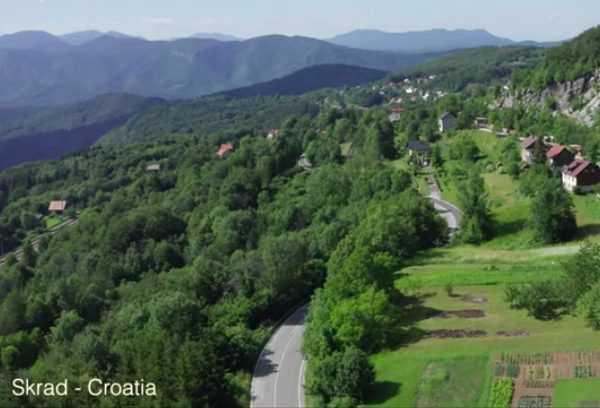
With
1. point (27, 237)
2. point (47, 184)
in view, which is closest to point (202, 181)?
point (27, 237)

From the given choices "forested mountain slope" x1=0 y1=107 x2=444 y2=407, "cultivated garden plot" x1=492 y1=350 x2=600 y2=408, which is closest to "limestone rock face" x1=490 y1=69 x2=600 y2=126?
"forested mountain slope" x1=0 y1=107 x2=444 y2=407

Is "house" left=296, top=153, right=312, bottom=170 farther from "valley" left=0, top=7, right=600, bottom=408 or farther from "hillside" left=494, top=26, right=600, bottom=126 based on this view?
"hillside" left=494, top=26, right=600, bottom=126

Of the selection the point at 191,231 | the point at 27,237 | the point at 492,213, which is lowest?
the point at 27,237

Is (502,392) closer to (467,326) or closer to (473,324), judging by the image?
(467,326)

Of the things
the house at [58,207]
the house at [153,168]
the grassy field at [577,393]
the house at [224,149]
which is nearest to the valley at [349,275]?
the grassy field at [577,393]

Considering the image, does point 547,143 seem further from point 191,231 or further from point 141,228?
point 141,228

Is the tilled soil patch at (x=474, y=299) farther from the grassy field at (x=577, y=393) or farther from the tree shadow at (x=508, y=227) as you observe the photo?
the tree shadow at (x=508, y=227)
